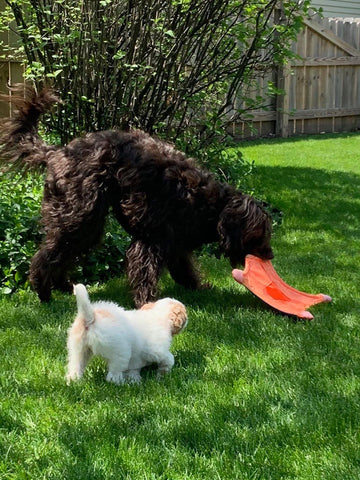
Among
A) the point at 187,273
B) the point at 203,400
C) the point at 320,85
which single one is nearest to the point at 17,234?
the point at 187,273

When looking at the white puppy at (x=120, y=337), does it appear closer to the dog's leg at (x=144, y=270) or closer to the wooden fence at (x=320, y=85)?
the dog's leg at (x=144, y=270)

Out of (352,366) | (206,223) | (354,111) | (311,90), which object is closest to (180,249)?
(206,223)

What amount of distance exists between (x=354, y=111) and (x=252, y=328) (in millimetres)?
14139

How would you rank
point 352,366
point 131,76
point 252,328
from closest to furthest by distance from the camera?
point 352,366 < point 252,328 < point 131,76

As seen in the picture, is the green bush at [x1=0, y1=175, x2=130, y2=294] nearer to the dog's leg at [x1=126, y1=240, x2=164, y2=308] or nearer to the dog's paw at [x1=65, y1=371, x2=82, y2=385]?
the dog's leg at [x1=126, y1=240, x2=164, y2=308]

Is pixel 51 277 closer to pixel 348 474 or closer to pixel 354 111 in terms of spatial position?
pixel 348 474

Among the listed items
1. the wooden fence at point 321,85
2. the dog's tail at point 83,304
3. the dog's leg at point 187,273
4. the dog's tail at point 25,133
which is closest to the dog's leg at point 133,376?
the dog's tail at point 83,304

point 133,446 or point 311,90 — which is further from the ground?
point 311,90

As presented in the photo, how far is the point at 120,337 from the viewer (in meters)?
3.34

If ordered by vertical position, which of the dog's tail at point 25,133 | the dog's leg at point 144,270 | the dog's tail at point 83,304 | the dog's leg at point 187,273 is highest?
the dog's tail at point 25,133

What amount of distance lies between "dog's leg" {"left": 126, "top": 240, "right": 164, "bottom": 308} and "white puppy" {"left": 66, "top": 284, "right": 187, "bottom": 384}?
0.90 m

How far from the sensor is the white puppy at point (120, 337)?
3.31 metres

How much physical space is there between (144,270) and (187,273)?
0.76m

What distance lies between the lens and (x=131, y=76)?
21.2 feet
